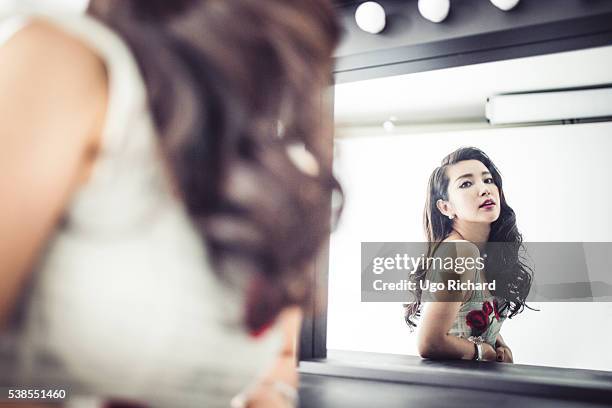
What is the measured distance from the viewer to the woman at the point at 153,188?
0.32m

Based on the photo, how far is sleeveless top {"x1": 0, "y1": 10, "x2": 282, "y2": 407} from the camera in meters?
0.33

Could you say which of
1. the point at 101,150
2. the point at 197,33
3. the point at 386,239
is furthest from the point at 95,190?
the point at 386,239

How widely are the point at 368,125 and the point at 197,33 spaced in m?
0.86

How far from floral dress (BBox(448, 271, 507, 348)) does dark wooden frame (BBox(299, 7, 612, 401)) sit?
100 mm

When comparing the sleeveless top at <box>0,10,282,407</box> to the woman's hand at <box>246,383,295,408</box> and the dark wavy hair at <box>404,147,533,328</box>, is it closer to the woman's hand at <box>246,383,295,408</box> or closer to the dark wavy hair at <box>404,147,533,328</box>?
the woman's hand at <box>246,383,295,408</box>

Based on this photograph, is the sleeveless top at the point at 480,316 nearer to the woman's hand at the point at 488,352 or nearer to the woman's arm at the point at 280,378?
the woman's hand at the point at 488,352

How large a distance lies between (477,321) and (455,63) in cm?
58

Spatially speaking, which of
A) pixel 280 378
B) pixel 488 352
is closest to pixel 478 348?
pixel 488 352

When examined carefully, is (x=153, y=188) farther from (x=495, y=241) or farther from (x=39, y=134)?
(x=495, y=241)

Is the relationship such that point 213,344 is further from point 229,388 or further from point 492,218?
point 492,218

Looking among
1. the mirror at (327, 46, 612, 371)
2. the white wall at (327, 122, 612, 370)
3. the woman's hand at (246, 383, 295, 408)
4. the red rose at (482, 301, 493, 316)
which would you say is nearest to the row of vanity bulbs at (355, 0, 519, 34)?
the mirror at (327, 46, 612, 371)

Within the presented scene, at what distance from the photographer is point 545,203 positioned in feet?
3.35

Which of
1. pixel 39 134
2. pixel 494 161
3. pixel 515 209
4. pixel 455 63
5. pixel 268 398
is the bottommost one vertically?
pixel 268 398

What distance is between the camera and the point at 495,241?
102cm
